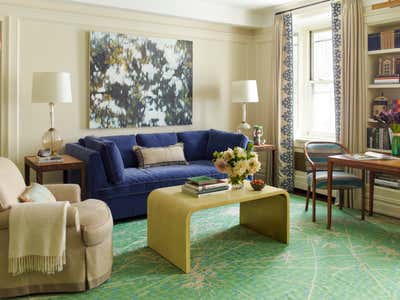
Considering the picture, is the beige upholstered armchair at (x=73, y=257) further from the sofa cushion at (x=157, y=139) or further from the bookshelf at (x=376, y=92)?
the bookshelf at (x=376, y=92)

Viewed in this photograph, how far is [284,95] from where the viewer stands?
5.85 m

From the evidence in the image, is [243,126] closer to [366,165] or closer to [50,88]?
[366,165]

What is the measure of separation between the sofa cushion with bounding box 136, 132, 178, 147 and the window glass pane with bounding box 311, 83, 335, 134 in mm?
2045

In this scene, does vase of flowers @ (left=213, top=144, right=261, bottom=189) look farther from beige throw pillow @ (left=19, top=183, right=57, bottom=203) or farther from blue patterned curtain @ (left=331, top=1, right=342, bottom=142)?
blue patterned curtain @ (left=331, top=1, right=342, bottom=142)

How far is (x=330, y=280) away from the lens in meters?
2.98

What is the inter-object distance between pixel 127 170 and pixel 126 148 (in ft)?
1.30

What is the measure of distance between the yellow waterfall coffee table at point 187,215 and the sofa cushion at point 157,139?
5.32ft

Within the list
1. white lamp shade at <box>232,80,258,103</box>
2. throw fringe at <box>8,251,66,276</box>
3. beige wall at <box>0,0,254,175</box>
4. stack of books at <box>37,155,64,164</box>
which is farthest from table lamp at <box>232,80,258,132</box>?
throw fringe at <box>8,251,66,276</box>

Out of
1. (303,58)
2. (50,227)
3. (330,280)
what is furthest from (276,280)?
(303,58)

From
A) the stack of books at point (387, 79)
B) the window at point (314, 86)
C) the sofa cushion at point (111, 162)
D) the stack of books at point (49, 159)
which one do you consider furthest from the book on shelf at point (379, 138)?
the stack of books at point (49, 159)

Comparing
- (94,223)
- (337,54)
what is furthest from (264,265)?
(337,54)

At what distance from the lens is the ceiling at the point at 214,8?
16.6ft

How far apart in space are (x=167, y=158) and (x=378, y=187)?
247cm

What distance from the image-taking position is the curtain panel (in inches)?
227
